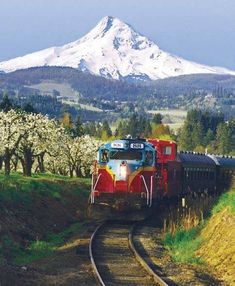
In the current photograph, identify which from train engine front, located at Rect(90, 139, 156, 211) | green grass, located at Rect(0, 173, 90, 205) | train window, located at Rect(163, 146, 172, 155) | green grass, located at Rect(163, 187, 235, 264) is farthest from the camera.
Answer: train window, located at Rect(163, 146, 172, 155)

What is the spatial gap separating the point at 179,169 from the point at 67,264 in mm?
20069

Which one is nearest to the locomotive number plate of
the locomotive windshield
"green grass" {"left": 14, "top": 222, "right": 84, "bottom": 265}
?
the locomotive windshield

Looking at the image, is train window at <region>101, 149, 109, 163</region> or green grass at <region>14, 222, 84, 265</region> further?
train window at <region>101, 149, 109, 163</region>

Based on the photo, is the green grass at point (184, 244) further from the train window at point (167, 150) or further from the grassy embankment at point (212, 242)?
the train window at point (167, 150)

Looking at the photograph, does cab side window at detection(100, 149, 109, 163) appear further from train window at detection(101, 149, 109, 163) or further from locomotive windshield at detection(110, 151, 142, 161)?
locomotive windshield at detection(110, 151, 142, 161)

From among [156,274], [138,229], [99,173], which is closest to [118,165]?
[99,173]

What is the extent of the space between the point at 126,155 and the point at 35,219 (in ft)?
18.7

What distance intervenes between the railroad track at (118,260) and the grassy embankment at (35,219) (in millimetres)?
1726

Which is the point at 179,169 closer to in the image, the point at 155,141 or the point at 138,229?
the point at 155,141

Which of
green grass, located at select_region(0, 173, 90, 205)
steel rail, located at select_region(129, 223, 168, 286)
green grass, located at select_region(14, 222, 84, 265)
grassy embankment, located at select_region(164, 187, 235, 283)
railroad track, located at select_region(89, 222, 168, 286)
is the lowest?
green grass, located at select_region(14, 222, 84, 265)

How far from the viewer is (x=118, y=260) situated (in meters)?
23.2

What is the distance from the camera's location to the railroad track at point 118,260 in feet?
64.5

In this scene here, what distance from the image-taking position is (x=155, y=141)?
129ft

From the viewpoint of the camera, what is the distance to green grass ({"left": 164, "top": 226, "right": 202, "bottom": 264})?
23391 millimetres
